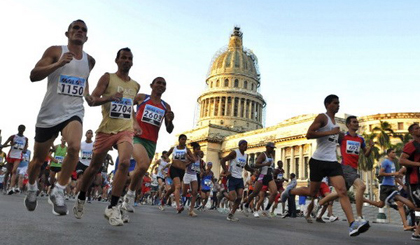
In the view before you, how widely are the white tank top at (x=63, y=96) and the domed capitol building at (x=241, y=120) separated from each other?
166 ft

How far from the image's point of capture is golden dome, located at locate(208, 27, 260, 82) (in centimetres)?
8981

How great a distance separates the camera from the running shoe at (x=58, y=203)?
4430mm

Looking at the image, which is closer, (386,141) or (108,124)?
(108,124)

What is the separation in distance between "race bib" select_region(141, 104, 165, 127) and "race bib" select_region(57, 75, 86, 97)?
2.07 meters

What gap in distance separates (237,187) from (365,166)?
1361 inches

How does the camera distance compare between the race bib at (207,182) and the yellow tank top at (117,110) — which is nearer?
the yellow tank top at (117,110)

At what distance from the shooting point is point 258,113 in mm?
89438

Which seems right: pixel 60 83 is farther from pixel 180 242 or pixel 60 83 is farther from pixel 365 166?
pixel 365 166

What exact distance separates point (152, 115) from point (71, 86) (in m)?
2.25

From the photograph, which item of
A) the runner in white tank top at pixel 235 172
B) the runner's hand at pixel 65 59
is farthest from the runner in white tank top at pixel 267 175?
the runner's hand at pixel 65 59

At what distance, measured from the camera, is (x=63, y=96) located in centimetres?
459

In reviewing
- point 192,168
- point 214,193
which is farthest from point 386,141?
point 192,168

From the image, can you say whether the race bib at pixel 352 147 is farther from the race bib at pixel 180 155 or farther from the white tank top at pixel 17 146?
the white tank top at pixel 17 146

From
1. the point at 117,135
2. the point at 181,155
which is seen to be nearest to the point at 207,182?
the point at 181,155
